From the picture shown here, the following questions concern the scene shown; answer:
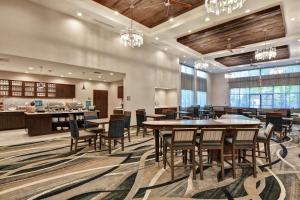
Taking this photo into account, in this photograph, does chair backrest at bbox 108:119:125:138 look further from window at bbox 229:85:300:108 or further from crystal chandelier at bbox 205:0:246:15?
window at bbox 229:85:300:108

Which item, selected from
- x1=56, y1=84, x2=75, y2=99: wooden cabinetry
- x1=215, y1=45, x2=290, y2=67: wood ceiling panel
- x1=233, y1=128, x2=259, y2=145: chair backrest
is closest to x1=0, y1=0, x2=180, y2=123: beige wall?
x1=56, y1=84, x2=75, y2=99: wooden cabinetry

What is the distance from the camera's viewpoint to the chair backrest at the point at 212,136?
317cm

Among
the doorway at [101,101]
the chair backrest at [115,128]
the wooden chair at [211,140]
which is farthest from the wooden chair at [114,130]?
the doorway at [101,101]

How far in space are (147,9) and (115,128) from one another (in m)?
4.43

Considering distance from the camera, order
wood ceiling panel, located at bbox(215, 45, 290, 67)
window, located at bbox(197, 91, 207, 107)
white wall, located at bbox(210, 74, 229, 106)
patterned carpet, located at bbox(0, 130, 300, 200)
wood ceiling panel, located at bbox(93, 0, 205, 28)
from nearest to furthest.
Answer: patterned carpet, located at bbox(0, 130, 300, 200)
wood ceiling panel, located at bbox(93, 0, 205, 28)
wood ceiling panel, located at bbox(215, 45, 290, 67)
window, located at bbox(197, 91, 207, 107)
white wall, located at bbox(210, 74, 229, 106)

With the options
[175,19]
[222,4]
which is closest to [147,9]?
[175,19]

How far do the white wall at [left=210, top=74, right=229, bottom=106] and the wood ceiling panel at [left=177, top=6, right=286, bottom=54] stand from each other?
24.3 feet

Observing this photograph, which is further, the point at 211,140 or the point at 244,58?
the point at 244,58

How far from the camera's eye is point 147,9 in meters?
6.39

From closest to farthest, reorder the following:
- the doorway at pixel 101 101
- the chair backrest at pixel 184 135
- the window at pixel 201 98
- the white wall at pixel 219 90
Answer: the chair backrest at pixel 184 135, the doorway at pixel 101 101, the window at pixel 201 98, the white wall at pixel 219 90

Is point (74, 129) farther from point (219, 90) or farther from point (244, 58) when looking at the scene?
point (219, 90)

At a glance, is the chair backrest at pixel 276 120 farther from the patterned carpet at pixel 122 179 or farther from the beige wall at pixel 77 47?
the beige wall at pixel 77 47

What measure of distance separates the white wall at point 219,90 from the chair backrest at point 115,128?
14419mm

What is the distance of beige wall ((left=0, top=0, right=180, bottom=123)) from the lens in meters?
5.66
